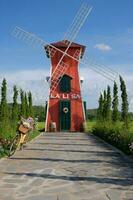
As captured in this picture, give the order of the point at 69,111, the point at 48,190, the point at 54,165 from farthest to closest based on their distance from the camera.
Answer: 1. the point at 69,111
2. the point at 54,165
3. the point at 48,190

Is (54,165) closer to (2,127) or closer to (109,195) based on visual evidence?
(109,195)

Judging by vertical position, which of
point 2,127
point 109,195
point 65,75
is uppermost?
point 65,75

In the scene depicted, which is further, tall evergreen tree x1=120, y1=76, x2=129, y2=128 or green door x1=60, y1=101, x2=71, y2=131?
green door x1=60, y1=101, x2=71, y2=131

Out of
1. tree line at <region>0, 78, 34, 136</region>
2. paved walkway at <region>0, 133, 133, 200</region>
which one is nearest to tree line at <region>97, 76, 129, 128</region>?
tree line at <region>0, 78, 34, 136</region>

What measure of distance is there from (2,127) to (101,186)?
1129 centimetres

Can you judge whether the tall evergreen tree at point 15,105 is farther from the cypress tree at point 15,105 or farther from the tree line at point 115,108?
the tree line at point 115,108

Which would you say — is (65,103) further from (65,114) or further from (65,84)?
(65,84)

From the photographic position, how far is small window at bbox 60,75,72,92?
39.8 m

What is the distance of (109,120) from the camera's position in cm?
3444

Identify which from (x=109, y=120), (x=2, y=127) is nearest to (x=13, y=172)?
(x=2, y=127)

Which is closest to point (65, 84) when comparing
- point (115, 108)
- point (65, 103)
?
point (65, 103)

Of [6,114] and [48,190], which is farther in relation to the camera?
[6,114]

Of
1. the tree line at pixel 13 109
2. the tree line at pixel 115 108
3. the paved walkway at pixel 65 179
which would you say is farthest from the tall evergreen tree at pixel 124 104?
the paved walkway at pixel 65 179

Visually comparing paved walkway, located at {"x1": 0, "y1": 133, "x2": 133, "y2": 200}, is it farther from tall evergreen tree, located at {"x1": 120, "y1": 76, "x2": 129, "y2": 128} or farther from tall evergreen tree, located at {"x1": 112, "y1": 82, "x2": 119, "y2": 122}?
tall evergreen tree, located at {"x1": 112, "y1": 82, "x2": 119, "y2": 122}
